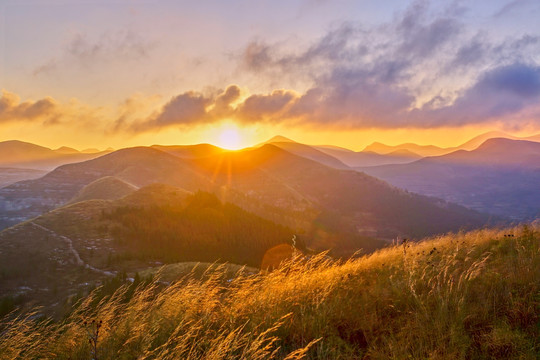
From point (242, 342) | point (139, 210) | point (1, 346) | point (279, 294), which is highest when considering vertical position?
point (279, 294)

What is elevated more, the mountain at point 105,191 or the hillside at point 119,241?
the mountain at point 105,191

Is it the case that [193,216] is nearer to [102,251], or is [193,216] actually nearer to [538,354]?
[102,251]

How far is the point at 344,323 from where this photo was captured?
21.6 feet

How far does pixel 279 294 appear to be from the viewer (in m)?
7.55

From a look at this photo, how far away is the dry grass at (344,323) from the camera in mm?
5281

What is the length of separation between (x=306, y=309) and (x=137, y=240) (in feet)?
344

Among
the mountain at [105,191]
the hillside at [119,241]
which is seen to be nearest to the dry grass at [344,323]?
the hillside at [119,241]

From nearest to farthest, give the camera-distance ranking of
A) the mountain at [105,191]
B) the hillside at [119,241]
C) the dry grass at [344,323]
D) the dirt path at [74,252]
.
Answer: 1. the dry grass at [344,323]
2. the hillside at [119,241]
3. the dirt path at [74,252]
4. the mountain at [105,191]

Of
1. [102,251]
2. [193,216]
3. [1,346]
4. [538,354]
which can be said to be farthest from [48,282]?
[538,354]

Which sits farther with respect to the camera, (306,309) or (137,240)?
(137,240)

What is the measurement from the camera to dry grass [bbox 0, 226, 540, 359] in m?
5.28

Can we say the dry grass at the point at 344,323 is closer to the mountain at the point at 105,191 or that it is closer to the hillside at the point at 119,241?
the hillside at the point at 119,241

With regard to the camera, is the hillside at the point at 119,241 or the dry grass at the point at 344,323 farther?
the hillside at the point at 119,241

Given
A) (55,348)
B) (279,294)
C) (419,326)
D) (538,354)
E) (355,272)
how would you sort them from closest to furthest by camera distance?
(538,354) → (419,326) → (55,348) → (279,294) → (355,272)
